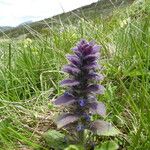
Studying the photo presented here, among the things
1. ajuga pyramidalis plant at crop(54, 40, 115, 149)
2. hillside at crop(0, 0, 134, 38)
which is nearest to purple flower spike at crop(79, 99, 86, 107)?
ajuga pyramidalis plant at crop(54, 40, 115, 149)

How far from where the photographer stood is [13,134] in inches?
114

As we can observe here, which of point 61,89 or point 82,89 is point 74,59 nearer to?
point 82,89

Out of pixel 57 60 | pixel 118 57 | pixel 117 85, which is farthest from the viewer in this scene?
pixel 57 60

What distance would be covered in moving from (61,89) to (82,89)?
1246 millimetres

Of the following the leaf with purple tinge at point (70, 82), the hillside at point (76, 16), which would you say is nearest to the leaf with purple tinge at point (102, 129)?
the leaf with purple tinge at point (70, 82)

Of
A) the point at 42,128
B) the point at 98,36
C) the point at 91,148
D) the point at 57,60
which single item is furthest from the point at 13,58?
the point at 91,148

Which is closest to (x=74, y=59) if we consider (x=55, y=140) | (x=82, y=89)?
(x=82, y=89)

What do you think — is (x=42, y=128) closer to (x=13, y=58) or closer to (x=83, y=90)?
(x=83, y=90)

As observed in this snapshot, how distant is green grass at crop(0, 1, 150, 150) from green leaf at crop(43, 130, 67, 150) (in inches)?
3.3

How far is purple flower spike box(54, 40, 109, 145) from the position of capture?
2.37 meters

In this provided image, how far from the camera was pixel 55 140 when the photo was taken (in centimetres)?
267

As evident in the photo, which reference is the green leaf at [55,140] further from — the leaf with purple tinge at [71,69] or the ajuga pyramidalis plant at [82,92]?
the leaf with purple tinge at [71,69]

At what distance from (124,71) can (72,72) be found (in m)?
1.32

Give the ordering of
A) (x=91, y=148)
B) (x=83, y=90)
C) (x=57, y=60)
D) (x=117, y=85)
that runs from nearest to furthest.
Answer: (x=83, y=90) → (x=91, y=148) → (x=117, y=85) → (x=57, y=60)
